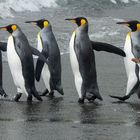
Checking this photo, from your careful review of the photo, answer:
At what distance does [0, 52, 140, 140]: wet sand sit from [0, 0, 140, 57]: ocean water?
18.6 ft

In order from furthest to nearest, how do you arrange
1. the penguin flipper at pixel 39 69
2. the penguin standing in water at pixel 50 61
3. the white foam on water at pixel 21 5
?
the white foam on water at pixel 21 5 → the penguin standing in water at pixel 50 61 → the penguin flipper at pixel 39 69

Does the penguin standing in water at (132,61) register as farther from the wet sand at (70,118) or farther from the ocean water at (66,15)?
the ocean water at (66,15)

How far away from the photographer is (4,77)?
10906 mm

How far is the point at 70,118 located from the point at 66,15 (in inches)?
571

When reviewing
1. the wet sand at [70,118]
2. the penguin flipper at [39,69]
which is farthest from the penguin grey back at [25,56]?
the penguin flipper at [39,69]

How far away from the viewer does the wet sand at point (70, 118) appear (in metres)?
6.48

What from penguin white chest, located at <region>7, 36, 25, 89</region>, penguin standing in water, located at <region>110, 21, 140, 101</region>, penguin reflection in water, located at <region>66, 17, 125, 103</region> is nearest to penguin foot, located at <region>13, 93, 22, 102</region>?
penguin white chest, located at <region>7, 36, 25, 89</region>

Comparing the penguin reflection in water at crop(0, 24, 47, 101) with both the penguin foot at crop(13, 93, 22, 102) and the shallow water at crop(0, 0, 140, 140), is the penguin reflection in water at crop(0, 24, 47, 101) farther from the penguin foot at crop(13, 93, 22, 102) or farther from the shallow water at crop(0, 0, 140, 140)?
the shallow water at crop(0, 0, 140, 140)

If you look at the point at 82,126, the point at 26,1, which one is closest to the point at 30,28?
the point at 26,1

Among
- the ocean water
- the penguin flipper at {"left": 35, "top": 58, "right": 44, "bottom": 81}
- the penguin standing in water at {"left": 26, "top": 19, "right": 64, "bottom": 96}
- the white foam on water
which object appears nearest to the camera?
the penguin flipper at {"left": 35, "top": 58, "right": 44, "bottom": 81}

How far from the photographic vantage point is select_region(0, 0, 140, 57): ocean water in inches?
681

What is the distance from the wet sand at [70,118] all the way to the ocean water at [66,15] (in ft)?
18.6

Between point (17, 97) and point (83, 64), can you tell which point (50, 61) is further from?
point (17, 97)

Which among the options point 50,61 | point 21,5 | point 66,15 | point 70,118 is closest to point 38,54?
point 50,61
